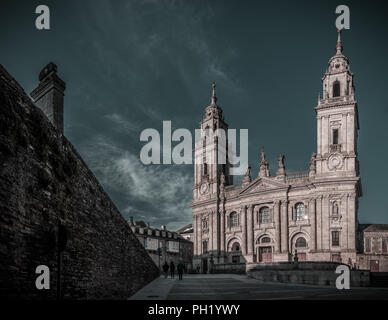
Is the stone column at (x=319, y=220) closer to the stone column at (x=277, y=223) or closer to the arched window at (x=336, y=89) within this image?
the stone column at (x=277, y=223)

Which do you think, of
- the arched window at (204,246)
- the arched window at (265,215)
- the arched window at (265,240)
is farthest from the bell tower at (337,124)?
the arched window at (204,246)

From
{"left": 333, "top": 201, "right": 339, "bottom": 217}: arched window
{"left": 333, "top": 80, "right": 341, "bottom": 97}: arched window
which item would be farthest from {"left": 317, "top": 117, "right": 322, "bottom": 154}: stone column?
{"left": 333, "top": 201, "right": 339, "bottom": 217}: arched window

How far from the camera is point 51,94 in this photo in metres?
11.7

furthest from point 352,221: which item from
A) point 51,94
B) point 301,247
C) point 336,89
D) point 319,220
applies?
point 51,94

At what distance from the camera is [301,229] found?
44.1 m

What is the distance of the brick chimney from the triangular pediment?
128 ft

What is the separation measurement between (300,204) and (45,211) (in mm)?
42335

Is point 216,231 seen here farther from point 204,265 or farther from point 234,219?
point 204,265

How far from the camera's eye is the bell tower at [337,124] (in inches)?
1658

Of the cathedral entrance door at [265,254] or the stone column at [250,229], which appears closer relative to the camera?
the cathedral entrance door at [265,254]

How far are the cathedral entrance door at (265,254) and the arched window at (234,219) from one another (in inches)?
222
